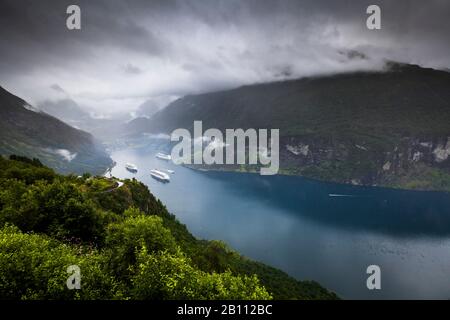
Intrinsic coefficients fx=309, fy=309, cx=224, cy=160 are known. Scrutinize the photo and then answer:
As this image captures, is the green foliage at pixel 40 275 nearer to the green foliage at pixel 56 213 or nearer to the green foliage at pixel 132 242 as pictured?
the green foliage at pixel 132 242

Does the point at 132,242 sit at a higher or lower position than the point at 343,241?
higher

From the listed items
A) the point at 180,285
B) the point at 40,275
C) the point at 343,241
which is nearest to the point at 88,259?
the point at 40,275

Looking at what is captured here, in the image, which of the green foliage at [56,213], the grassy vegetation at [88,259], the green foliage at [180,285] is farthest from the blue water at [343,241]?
the green foliage at [180,285]

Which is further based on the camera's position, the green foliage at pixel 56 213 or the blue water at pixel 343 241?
the blue water at pixel 343 241

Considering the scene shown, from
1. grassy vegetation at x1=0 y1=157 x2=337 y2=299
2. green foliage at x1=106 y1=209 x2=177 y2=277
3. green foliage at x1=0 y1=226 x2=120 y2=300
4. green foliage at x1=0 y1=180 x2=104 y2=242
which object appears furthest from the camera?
green foliage at x1=0 y1=180 x2=104 y2=242

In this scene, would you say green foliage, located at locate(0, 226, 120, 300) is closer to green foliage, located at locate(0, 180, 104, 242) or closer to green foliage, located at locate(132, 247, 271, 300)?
green foliage, located at locate(132, 247, 271, 300)

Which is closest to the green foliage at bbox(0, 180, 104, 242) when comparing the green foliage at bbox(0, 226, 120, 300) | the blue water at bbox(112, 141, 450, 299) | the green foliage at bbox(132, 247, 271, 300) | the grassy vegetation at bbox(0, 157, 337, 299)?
the grassy vegetation at bbox(0, 157, 337, 299)

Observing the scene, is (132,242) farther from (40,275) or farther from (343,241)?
(343,241)

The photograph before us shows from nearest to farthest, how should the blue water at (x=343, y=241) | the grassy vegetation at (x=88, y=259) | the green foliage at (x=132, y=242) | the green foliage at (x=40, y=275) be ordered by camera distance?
the green foliage at (x=40, y=275) < the grassy vegetation at (x=88, y=259) < the green foliage at (x=132, y=242) < the blue water at (x=343, y=241)
